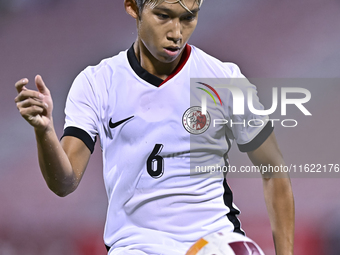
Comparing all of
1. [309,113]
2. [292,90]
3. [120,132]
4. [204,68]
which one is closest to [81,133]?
[120,132]

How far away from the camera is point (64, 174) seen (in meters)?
1.72

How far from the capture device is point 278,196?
2027 mm

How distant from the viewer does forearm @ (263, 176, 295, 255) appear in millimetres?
1987

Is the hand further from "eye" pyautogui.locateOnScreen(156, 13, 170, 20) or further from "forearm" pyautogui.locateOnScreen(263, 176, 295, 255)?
"forearm" pyautogui.locateOnScreen(263, 176, 295, 255)

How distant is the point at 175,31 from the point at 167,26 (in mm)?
35

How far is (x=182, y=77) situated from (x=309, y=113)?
1609 millimetres

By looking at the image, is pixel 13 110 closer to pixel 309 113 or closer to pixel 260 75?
pixel 260 75

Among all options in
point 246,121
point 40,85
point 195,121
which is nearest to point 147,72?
point 195,121

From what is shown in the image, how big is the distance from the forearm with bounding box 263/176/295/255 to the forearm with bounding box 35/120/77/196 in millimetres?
792

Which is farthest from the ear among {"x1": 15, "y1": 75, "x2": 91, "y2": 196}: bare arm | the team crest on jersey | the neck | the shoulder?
{"x1": 15, "y1": 75, "x2": 91, "y2": 196}: bare arm

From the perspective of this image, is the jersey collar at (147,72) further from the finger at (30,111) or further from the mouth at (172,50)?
the finger at (30,111)

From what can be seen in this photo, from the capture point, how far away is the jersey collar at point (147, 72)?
1.99 meters

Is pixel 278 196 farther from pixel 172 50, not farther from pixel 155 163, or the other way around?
pixel 172 50

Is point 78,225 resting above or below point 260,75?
below
